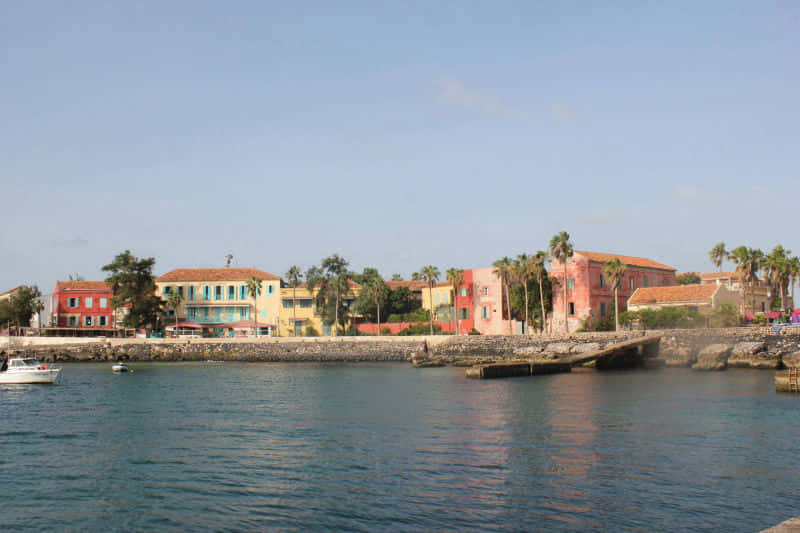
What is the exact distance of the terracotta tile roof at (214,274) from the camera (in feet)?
319

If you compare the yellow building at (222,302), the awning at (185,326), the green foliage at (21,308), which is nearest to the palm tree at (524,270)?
the yellow building at (222,302)

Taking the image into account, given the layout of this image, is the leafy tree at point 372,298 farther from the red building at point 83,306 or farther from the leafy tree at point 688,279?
the leafy tree at point 688,279

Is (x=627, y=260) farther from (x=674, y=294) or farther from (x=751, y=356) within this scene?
(x=751, y=356)

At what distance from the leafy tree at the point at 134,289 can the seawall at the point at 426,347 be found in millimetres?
3408

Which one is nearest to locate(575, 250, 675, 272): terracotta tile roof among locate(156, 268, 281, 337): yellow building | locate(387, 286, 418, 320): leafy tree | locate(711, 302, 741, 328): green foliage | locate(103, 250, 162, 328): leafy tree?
locate(711, 302, 741, 328): green foliage

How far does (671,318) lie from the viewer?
7000cm

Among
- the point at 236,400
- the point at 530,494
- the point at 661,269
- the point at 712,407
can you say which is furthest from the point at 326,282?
the point at 530,494

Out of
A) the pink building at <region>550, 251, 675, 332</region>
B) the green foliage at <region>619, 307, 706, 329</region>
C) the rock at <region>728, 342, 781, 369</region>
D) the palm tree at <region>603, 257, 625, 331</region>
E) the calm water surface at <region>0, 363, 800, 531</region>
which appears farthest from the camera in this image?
the pink building at <region>550, 251, 675, 332</region>

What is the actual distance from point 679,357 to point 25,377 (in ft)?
191

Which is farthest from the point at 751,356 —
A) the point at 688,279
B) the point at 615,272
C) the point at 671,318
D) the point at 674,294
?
the point at 688,279

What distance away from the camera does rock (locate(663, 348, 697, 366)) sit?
62.4 metres

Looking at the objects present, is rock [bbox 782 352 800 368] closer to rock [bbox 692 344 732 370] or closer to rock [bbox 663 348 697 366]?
rock [bbox 692 344 732 370]

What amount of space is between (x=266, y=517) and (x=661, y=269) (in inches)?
3154

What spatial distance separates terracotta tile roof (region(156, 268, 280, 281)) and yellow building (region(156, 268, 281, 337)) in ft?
0.47
